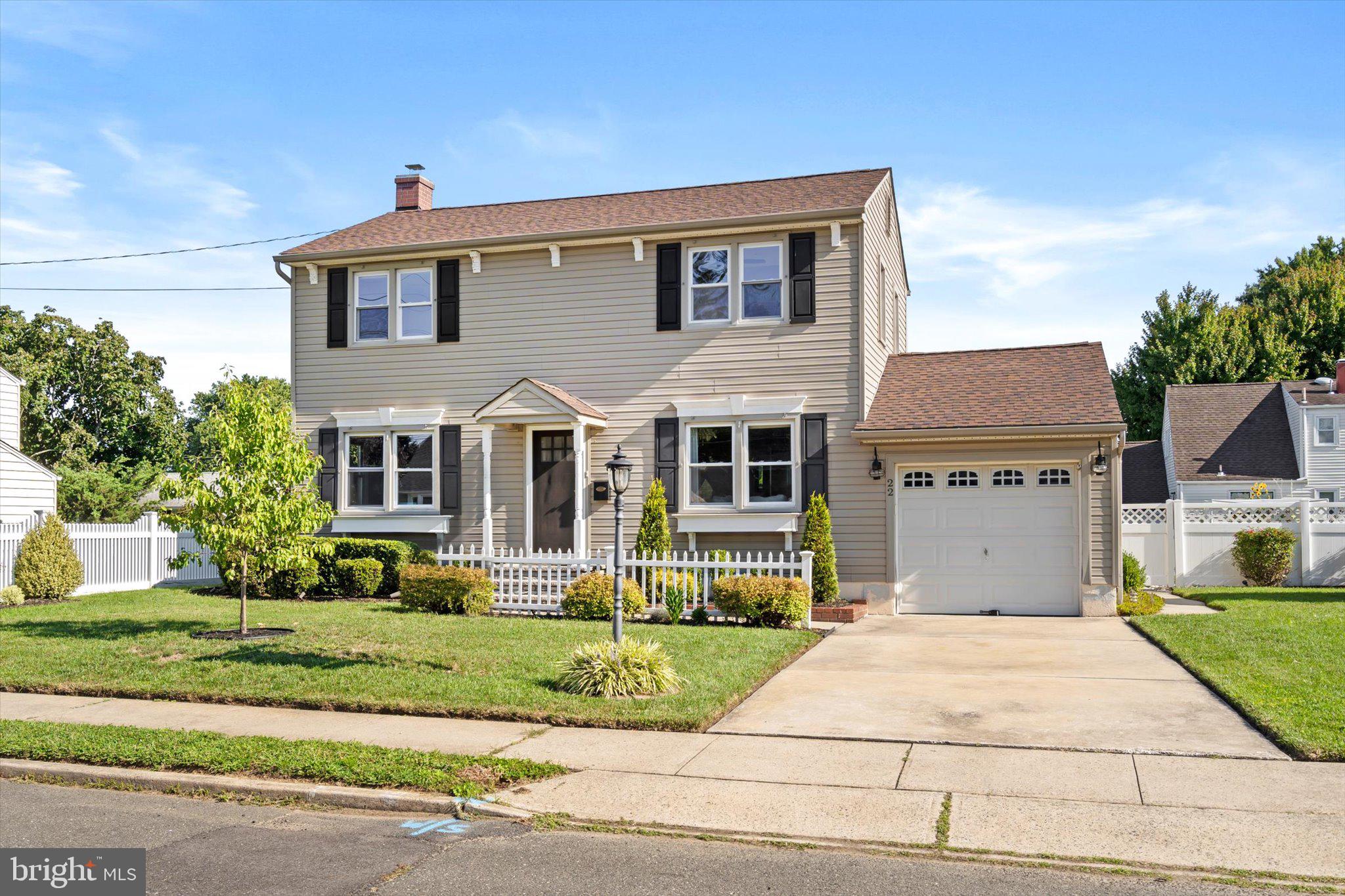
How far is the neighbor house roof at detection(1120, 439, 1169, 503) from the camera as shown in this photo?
1337 inches

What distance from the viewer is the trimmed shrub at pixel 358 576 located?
17391 millimetres

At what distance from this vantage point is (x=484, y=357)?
19.1m

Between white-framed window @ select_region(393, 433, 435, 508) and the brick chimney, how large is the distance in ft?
18.1

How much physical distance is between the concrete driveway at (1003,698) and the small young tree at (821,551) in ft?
7.04

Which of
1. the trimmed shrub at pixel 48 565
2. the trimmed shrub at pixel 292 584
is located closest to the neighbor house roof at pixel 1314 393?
the trimmed shrub at pixel 292 584

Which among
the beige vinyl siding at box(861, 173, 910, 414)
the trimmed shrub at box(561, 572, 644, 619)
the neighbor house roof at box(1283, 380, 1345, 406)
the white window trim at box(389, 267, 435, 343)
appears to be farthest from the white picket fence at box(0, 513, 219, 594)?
the neighbor house roof at box(1283, 380, 1345, 406)

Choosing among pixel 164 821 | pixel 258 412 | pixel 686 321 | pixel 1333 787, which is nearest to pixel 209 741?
pixel 164 821

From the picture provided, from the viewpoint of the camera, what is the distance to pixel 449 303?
19328mm

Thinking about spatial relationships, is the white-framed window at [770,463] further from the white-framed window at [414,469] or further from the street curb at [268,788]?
the street curb at [268,788]

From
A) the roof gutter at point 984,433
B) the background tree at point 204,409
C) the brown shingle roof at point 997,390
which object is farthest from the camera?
the background tree at point 204,409

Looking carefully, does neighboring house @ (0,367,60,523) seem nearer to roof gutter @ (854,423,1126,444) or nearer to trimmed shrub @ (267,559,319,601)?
trimmed shrub @ (267,559,319,601)

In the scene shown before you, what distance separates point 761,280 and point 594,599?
614cm

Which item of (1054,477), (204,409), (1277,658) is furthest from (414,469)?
(204,409)

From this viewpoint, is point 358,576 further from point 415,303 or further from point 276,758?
point 276,758
